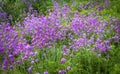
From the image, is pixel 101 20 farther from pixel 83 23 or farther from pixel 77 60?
pixel 77 60

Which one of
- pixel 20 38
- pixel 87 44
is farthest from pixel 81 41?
pixel 20 38

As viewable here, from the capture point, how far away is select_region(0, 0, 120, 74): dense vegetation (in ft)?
12.6

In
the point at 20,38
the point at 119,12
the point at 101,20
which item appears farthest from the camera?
the point at 119,12

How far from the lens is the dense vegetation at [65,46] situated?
384 cm

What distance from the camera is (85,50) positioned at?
411cm

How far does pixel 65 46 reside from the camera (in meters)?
4.22

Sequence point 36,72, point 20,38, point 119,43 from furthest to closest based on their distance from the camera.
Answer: point 20,38 < point 119,43 < point 36,72

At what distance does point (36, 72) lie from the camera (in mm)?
3732

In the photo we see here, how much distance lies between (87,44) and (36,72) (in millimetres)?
947

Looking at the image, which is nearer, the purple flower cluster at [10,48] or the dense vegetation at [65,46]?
the dense vegetation at [65,46]

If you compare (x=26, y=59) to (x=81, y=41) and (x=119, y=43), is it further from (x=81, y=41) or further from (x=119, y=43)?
(x=119, y=43)

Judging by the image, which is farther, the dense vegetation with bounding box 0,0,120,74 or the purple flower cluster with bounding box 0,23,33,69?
the purple flower cluster with bounding box 0,23,33,69

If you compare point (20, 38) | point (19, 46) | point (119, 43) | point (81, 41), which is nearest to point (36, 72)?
point (19, 46)

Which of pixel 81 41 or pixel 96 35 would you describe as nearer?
pixel 81 41
